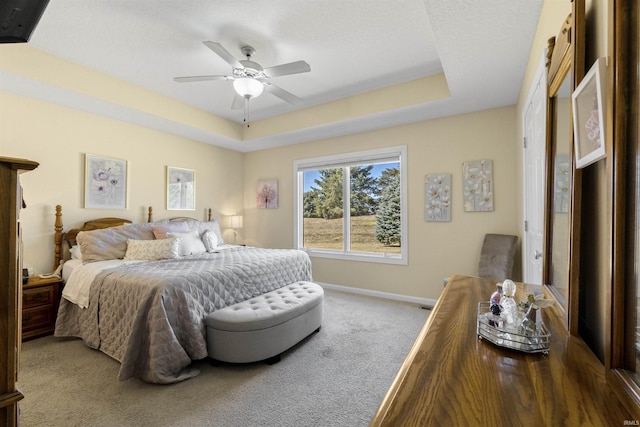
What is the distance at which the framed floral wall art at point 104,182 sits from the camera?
344 centimetres

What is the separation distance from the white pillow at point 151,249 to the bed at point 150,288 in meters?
0.01

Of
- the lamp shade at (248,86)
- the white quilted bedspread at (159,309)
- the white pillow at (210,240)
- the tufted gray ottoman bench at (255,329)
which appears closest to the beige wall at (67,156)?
the white pillow at (210,240)

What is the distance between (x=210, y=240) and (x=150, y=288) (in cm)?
187

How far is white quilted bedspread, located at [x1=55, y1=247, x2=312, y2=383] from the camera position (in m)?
1.99

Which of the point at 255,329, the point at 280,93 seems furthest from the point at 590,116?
the point at 280,93

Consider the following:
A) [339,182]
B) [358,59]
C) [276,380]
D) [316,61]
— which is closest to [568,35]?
[358,59]

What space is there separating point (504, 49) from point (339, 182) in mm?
2776

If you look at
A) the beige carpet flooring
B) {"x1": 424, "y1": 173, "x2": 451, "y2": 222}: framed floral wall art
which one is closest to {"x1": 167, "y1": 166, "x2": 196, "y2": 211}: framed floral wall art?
the beige carpet flooring

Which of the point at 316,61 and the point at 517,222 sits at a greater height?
the point at 316,61

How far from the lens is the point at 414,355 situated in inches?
31.0

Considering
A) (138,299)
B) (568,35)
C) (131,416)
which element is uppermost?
(568,35)

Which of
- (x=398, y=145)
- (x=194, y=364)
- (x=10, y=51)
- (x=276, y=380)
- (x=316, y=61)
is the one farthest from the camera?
(x=398, y=145)

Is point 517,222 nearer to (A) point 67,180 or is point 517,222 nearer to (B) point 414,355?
(B) point 414,355

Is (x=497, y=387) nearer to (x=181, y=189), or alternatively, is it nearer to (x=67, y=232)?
(x=67, y=232)
